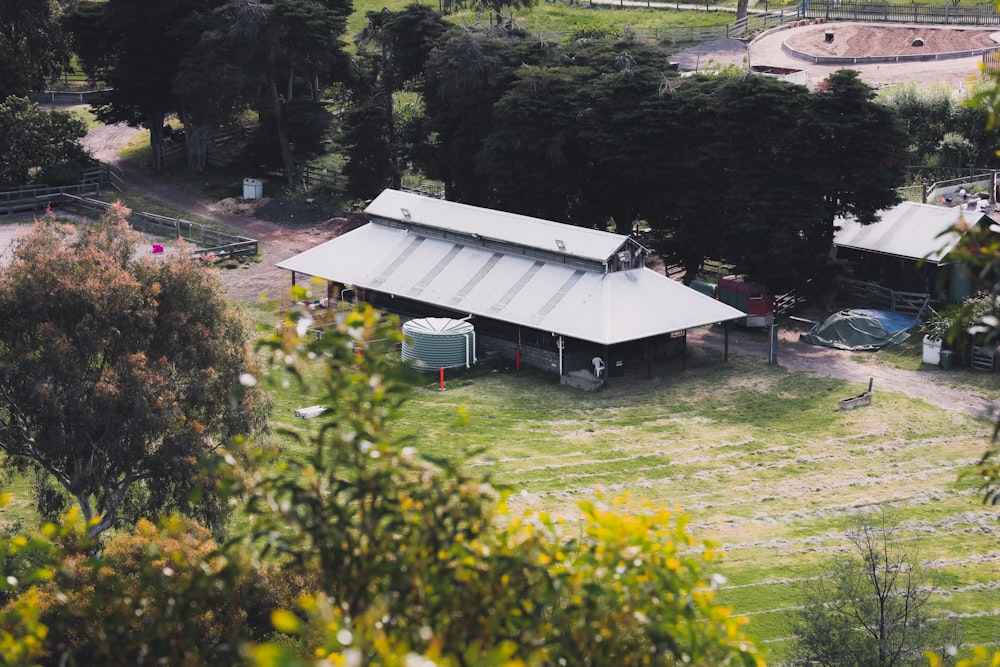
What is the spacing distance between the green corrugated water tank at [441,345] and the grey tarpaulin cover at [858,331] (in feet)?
49.4

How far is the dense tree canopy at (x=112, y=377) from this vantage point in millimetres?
34094

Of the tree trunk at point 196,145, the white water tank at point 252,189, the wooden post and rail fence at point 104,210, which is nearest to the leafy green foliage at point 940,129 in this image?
the white water tank at point 252,189

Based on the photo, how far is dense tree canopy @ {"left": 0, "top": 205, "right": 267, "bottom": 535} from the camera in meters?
34.1

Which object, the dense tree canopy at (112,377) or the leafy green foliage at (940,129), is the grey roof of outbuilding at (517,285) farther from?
the leafy green foliage at (940,129)

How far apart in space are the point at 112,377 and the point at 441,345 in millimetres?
22821

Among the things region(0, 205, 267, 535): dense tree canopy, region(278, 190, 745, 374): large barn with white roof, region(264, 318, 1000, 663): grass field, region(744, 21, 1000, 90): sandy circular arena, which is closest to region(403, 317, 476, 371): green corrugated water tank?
region(264, 318, 1000, 663): grass field

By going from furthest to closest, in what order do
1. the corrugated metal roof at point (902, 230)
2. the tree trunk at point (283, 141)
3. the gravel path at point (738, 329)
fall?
the tree trunk at point (283, 141)
the corrugated metal roof at point (902, 230)
the gravel path at point (738, 329)

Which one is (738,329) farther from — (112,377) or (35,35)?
(35,35)

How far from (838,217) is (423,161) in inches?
942

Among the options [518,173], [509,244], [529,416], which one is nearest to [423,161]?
[518,173]

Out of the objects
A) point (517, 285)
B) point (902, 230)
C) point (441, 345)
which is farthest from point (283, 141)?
point (902, 230)

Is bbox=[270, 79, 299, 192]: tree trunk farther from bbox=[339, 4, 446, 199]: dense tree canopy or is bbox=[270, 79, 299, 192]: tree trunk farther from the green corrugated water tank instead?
the green corrugated water tank

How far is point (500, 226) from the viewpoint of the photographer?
61.0 metres

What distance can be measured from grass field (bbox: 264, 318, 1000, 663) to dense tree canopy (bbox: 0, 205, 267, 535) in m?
8.67
